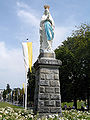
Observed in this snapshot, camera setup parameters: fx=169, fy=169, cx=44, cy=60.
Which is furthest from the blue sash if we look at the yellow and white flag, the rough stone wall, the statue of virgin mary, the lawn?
the yellow and white flag

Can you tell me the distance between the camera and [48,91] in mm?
7953

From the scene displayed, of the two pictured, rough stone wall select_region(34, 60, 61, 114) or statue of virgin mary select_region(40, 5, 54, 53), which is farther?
statue of virgin mary select_region(40, 5, 54, 53)

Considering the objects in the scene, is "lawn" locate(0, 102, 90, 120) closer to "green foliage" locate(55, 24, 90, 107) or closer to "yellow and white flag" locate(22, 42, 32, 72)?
"yellow and white flag" locate(22, 42, 32, 72)

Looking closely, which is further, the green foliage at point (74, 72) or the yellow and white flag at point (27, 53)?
the green foliage at point (74, 72)

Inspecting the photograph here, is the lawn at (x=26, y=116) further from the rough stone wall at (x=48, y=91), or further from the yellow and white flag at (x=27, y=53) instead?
the yellow and white flag at (x=27, y=53)

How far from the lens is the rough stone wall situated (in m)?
7.71

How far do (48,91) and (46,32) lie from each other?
318 cm

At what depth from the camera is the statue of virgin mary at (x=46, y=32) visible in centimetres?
902

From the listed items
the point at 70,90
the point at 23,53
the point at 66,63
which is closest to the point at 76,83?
the point at 70,90

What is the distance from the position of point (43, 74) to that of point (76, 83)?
68.1ft

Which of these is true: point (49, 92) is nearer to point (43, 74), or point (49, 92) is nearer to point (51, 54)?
point (43, 74)

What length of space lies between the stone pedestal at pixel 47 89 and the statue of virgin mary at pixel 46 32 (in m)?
0.82

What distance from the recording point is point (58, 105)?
7941mm

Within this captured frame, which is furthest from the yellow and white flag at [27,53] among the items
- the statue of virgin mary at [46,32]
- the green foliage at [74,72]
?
the green foliage at [74,72]
